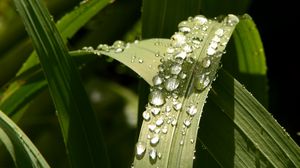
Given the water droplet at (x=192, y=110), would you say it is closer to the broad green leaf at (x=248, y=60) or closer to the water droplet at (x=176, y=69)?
the water droplet at (x=176, y=69)

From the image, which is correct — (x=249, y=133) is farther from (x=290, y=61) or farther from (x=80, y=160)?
(x=290, y=61)

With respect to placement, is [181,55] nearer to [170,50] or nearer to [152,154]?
[170,50]

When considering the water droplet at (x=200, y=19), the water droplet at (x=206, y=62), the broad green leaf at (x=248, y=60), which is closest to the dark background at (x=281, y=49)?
the broad green leaf at (x=248, y=60)

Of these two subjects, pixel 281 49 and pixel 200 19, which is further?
pixel 281 49

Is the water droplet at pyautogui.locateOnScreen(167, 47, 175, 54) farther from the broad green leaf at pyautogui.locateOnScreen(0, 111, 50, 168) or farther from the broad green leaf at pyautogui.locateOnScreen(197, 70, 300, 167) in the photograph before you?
the broad green leaf at pyautogui.locateOnScreen(0, 111, 50, 168)

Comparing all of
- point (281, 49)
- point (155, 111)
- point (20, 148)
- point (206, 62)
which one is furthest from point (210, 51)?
point (281, 49)

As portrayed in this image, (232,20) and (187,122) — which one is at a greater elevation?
(232,20)

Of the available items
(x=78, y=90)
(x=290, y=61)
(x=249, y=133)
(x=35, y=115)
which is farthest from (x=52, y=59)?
(x=290, y=61)

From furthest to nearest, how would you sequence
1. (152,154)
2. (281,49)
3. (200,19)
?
(281,49), (200,19), (152,154)
